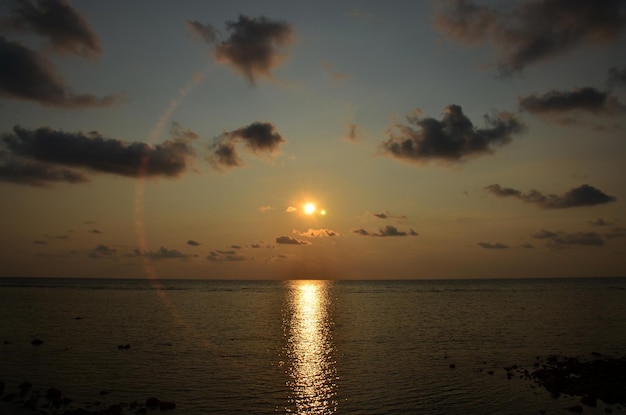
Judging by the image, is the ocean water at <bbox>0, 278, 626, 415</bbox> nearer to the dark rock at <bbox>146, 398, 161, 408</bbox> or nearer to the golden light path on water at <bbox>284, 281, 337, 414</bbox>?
the golden light path on water at <bbox>284, 281, 337, 414</bbox>

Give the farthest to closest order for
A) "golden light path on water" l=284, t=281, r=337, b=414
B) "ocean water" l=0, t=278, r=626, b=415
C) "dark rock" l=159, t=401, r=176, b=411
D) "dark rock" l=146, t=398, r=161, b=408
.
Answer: "ocean water" l=0, t=278, r=626, b=415, "golden light path on water" l=284, t=281, r=337, b=414, "dark rock" l=146, t=398, r=161, b=408, "dark rock" l=159, t=401, r=176, b=411

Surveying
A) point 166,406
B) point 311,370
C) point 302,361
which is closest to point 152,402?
point 166,406

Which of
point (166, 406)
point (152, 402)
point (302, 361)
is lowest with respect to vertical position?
point (302, 361)

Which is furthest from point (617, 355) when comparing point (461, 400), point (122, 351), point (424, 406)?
point (122, 351)

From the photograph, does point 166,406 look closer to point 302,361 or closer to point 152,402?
point 152,402

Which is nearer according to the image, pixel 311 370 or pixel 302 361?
pixel 311 370

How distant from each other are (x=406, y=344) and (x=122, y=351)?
128 feet

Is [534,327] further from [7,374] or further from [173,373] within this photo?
[7,374]

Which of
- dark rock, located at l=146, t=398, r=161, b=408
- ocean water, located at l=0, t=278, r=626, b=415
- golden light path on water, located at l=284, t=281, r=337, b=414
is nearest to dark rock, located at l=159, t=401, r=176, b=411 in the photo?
dark rock, located at l=146, t=398, r=161, b=408

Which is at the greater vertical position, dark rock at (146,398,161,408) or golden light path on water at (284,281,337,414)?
dark rock at (146,398,161,408)

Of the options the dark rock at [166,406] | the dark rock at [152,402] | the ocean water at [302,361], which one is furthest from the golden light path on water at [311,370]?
the dark rock at [152,402]

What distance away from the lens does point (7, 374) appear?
43.9 meters

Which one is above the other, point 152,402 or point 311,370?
point 152,402

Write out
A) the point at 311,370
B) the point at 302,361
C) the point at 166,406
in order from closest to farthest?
the point at 166,406
the point at 311,370
the point at 302,361
